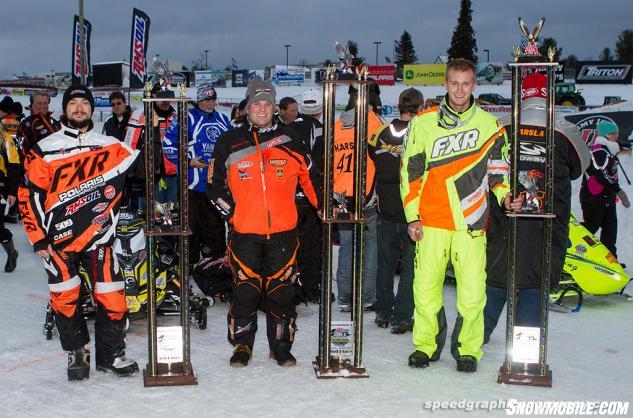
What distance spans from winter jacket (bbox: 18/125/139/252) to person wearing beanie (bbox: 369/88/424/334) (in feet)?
6.88

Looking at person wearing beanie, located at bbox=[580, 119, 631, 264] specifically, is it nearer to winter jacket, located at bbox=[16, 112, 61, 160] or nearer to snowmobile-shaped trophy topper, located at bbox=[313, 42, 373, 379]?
snowmobile-shaped trophy topper, located at bbox=[313, 42, 373, 379]

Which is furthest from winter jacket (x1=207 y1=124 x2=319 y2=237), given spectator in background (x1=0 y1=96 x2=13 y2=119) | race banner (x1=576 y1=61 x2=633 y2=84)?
race banner (x1=576 y1=61 x2=633 y2=84)

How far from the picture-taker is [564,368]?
474cm

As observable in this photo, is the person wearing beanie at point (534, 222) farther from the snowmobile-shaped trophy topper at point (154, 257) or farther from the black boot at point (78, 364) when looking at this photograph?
the black boot at point (78, 364)

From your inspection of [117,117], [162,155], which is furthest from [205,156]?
[117,117]

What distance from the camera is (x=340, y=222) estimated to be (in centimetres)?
451

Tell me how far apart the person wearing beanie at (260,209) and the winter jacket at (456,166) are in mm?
705

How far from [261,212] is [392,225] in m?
1.42

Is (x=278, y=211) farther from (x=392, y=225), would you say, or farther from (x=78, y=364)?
(x=78, y=364)

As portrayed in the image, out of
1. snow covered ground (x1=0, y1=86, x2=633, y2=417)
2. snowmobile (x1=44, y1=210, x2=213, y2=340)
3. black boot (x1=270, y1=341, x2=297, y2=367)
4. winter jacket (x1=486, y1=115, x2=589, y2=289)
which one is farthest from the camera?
snowmobile (x1=44, y1=210, x2=213, y2=340)

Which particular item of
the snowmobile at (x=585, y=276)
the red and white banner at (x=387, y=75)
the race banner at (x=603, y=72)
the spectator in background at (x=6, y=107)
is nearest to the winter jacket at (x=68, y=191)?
the snowmobile at (x=585, y=276)

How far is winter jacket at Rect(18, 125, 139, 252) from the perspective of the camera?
4320 millimetres

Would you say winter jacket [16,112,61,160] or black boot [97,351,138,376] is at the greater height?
winter jacket [16,112,61,160]

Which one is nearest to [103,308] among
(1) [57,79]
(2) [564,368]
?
(2) [564,368]
